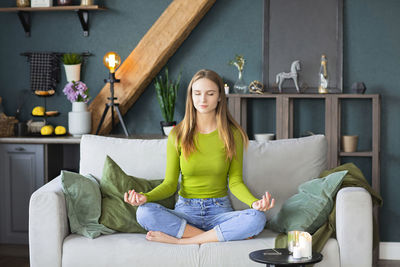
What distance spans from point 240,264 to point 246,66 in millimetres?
2037

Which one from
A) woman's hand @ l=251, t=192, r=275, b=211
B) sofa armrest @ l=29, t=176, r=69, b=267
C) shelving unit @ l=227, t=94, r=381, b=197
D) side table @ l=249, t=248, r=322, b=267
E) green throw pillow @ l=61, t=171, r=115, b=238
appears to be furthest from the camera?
shelving unit @ l=227, t=94, r=381, b=197

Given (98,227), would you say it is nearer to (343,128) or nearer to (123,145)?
(123,145)

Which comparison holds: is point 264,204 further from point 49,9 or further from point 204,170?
point 49,9

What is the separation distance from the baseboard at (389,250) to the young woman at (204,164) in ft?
5.82

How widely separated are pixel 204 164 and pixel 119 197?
1.60 feet

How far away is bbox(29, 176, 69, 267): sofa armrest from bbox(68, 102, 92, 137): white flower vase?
149cm

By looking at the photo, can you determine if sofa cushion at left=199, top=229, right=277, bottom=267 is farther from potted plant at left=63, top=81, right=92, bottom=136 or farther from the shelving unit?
potted plant at left=63, top=81, right=92, bottom=136

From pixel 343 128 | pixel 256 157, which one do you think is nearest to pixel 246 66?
pixel 343 128

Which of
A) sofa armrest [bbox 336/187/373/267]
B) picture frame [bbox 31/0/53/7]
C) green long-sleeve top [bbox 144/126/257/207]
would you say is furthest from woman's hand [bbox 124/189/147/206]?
picture frame [bbox 31/0/53/7]

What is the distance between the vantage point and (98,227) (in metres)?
2.92

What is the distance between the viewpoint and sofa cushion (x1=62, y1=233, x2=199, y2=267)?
2.73 m

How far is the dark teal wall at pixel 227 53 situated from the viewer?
4234 millimetres

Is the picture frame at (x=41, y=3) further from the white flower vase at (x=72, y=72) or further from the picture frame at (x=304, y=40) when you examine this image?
the picture frame at (x=304, y=40)

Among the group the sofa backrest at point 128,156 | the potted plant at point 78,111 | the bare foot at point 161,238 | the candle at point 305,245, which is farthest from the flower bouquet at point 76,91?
the candle at point 305,245
